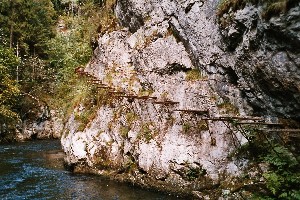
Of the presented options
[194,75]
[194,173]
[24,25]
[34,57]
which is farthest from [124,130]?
[24,25]

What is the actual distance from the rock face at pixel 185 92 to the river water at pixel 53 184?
75 centimetres

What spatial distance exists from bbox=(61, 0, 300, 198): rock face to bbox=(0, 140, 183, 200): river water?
748 millimetres

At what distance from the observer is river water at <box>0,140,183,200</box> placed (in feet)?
43.7

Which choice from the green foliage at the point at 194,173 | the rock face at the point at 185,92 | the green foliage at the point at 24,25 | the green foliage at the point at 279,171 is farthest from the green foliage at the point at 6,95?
the green foliage at the point at 279,171

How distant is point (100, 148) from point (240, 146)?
25.0 ft

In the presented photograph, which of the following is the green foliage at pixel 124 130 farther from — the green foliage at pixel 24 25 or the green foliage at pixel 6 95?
the green foliage at pixel 24 25

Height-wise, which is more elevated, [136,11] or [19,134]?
[136,11]

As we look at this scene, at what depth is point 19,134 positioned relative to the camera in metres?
33.0

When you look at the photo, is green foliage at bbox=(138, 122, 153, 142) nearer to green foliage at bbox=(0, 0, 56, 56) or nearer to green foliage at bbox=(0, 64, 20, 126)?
green foliage at bbox=(0, 64, 20, 126)

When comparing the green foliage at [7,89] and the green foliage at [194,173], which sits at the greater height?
the green foliage at [7,89]

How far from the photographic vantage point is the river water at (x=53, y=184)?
13328mm

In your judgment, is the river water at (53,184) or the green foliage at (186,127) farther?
the green foliage at (186,127)

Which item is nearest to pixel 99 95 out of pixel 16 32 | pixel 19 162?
pixel 19 162

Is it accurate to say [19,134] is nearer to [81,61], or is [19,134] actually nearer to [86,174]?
[81,61]
